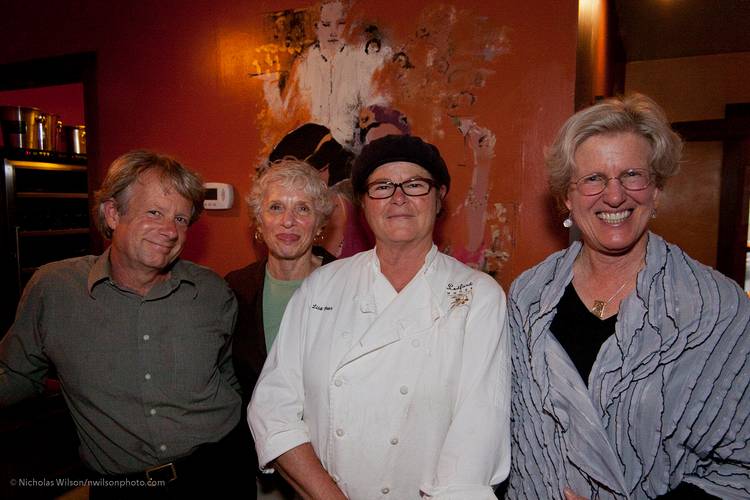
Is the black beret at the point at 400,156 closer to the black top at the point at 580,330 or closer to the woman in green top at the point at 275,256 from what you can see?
the woman in green top at the point at 275,256

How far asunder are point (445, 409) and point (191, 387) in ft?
3.11

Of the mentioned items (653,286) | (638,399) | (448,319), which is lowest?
(638,399)

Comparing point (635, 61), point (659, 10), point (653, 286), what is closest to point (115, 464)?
point (653, 286)

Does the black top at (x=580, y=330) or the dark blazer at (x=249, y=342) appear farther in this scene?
the dark blazer at (x=249, y=342)

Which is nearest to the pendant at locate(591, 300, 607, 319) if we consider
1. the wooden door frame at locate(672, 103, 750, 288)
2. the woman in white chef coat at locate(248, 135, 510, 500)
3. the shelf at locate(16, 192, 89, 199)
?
the woman in white chef coat at locate(248, 135, 510, 500)

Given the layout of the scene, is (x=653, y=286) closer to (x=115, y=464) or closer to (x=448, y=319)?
(x=448, y=319)

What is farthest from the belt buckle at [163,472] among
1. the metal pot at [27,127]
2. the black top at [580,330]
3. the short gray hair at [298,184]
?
the metal pot at [27,127]

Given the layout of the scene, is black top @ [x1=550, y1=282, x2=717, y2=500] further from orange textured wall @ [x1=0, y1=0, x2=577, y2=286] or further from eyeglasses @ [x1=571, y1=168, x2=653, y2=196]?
orange textured wall @ [x1=0, y1=0, x2=577, y2=286]

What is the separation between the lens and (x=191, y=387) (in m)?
1.72

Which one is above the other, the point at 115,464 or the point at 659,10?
the point at 659,10

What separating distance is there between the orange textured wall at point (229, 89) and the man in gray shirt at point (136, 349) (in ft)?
2.97

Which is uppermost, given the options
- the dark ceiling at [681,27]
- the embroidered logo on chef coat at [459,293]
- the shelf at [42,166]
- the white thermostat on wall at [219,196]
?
the dark ceiling at [681,27]

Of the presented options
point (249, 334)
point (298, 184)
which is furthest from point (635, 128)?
point (249, 334)

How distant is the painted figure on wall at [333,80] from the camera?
2334 mm
